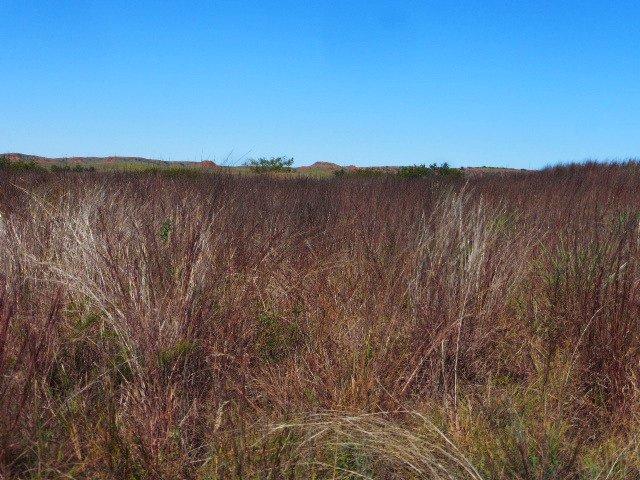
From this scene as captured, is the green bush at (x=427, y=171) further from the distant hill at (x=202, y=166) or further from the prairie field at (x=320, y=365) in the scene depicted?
the prairie field at (x=320, y=365)

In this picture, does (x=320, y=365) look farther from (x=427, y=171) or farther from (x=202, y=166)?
(x=427, y=171)

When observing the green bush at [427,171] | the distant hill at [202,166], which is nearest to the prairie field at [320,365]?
the distant hill at [202,166]

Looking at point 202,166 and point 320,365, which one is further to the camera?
point 202,166

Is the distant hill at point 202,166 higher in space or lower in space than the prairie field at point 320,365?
higher

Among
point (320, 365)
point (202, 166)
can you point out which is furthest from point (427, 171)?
point (320, 365)

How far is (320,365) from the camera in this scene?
2.57 m

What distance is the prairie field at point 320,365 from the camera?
1.90 m

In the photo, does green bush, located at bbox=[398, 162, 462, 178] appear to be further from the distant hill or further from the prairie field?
the prairie field

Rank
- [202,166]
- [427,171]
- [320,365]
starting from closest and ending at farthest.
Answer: [320,365]
[202,166]
[427,171]

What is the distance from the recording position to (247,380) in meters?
2.63

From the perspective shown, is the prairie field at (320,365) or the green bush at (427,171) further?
the green bush at (427,171)

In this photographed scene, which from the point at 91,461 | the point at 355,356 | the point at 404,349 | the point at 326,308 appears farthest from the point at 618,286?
the point at 91,461

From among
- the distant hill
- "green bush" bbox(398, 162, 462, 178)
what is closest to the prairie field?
the distant hill

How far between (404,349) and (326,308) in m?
0.68
